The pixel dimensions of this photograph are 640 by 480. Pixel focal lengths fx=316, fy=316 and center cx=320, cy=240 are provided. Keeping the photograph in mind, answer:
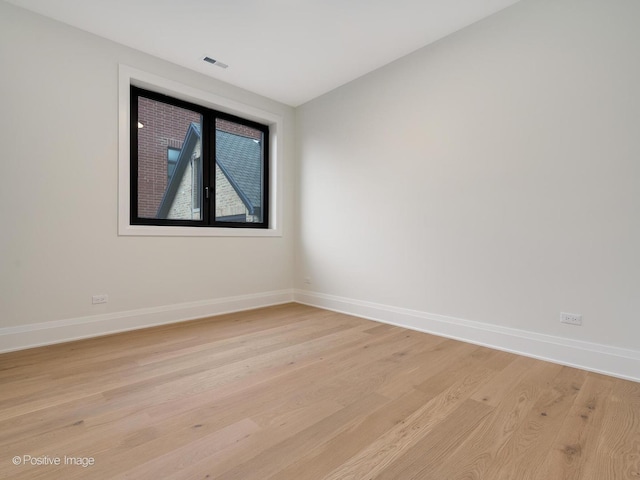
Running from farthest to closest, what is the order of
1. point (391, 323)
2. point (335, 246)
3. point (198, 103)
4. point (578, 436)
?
1. point (335, 246)
2. point (198, 103)
3. point (391, 323)
4. point (578, 436)

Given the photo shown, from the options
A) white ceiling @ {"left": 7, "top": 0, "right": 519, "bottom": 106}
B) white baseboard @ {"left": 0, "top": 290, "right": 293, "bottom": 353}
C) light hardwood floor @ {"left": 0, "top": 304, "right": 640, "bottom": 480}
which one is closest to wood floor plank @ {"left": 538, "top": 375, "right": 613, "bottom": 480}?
light hardwood floor @ {"left": 0, "top": 304, "right": 640, "bottom": 480}

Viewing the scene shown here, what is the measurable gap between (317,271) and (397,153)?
1792 millimetres

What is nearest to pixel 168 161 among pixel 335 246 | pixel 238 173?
pixel 238 173

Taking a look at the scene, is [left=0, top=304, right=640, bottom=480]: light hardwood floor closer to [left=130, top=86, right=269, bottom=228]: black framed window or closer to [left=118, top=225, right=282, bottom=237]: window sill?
[left=118, top=225, right=282, bottom=237]: window sill

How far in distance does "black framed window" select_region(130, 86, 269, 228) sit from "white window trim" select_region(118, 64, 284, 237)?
103mm

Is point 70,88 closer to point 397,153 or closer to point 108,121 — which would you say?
point 108,121

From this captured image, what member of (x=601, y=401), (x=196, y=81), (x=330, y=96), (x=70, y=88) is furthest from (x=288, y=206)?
(x=601, y=401)

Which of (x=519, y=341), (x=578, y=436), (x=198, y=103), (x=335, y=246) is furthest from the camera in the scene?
(x=335, y=246)

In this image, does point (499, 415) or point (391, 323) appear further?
point (391, 323)

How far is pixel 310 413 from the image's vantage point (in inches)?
63.9

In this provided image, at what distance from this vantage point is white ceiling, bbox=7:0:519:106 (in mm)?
2541

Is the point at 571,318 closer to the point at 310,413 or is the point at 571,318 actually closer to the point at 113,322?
the point at 310,413

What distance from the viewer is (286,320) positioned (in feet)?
11.4

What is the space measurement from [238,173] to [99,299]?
2.14m
